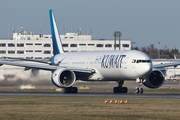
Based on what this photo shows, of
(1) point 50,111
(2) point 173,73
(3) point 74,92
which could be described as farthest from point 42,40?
(1) point 50,111

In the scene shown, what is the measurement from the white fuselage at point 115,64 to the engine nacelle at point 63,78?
9.45 feet

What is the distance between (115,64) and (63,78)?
5930 mm

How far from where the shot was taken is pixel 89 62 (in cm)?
4459

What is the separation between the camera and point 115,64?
131ft

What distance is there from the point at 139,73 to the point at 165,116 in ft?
60.0

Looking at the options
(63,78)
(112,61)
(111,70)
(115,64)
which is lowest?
(63,78)

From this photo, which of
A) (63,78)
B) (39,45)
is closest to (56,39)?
(63,78)

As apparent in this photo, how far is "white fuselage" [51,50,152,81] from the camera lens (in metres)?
38.1

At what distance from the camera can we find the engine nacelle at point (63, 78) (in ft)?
132

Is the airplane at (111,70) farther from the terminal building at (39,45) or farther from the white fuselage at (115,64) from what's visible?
the terminal building at (39,45)

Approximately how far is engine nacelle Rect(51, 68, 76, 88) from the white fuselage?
2.88 meters

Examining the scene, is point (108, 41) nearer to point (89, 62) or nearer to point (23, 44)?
point (23, 44)

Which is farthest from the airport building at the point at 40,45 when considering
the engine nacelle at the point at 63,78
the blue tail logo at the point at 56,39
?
the engine nacelle at the point at 63,78

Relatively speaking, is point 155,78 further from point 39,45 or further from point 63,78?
point 39,45
